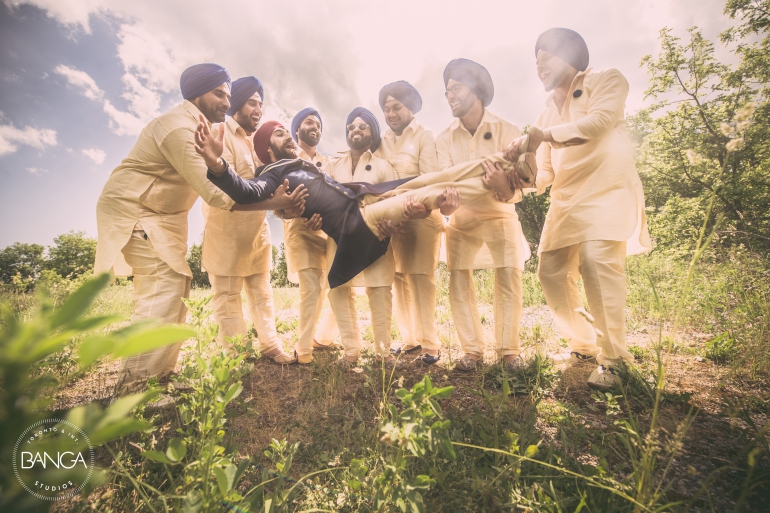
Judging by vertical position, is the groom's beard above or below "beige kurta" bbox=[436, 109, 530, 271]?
above

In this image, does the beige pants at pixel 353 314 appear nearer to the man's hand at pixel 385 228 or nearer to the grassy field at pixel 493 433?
the grassy field at pixel 493 433

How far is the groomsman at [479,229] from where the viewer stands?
2.80 metres

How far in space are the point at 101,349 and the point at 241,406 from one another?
1.70m

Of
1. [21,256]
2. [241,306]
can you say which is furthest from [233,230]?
[21,256]

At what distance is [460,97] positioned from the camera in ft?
10.2

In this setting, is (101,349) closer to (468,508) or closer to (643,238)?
(468,508)

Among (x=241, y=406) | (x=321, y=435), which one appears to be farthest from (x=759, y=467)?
(x=241, y=406)

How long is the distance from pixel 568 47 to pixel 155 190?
3.63 meters

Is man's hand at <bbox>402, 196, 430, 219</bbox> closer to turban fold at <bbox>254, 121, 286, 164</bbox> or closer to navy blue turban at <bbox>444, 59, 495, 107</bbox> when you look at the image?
navy blue turban at <bbox>444, 59, 495, 107</bbox>

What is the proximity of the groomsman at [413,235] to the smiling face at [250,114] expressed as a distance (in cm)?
131

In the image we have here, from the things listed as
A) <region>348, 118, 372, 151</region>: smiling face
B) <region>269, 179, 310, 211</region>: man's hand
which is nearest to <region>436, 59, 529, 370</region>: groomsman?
<region>348, 118, 372, 151</region>: smiling face

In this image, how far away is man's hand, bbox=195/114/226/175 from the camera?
7.43 ft

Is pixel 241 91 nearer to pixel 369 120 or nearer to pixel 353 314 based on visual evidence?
pixel 369 120

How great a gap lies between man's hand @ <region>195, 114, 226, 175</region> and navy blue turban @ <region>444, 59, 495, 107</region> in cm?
220
